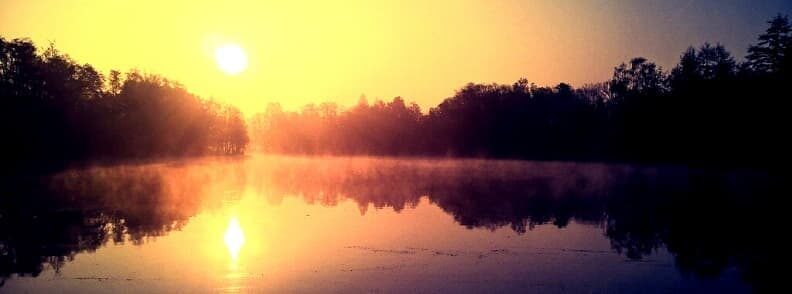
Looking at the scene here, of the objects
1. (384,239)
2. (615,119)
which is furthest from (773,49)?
(384,239)

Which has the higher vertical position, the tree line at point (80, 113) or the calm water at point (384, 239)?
the tree line at point (80, 113)

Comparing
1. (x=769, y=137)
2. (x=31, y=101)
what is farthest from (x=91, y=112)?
(x=769, y=137)

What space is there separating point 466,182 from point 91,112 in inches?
2175

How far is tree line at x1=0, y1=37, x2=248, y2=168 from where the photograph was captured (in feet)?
212

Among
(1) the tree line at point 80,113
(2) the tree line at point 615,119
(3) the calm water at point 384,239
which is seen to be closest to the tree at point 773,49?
(2) the tree line at point 615,119

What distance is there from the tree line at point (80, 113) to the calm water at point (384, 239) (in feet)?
92.7

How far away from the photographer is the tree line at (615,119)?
64875 millimetres

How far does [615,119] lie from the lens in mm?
94250

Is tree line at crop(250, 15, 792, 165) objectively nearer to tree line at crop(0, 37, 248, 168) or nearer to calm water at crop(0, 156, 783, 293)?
calm water at crop(0, 156, 783, 293)

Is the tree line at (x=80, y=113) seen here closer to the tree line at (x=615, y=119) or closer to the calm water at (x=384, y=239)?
the calm water at (x=384, y=239)

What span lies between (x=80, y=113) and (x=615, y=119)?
83.4 meters

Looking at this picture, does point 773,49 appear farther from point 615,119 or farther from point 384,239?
point 384,239

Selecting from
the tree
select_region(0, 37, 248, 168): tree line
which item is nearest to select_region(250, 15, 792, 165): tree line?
the tree

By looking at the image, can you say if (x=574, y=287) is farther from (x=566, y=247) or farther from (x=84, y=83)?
(x=84, y=83)
